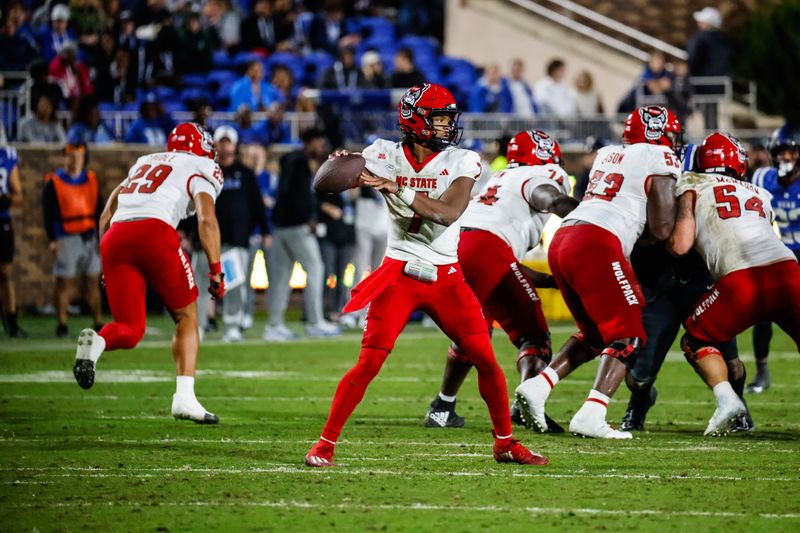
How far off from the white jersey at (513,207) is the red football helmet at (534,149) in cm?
6

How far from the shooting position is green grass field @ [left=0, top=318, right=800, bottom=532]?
5.95 m

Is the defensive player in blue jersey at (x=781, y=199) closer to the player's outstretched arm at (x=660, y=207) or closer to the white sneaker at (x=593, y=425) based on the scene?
the player's outstretched arm at (x=660, y=207)

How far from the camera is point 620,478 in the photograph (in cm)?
686

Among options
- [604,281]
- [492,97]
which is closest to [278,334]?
[492,97]

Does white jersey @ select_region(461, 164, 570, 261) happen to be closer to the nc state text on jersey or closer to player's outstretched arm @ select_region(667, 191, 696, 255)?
player's outstretched arm @ select_region(667, 191, 696, 255)

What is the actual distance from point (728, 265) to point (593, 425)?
4.03 feet

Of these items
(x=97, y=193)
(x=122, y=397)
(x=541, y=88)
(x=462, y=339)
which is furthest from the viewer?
(x=541, y=88)

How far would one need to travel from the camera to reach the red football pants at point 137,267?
341 inches

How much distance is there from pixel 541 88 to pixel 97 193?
6959 millimetres

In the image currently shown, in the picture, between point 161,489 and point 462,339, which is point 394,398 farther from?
point 161,489

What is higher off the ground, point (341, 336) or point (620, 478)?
point (620, 478)

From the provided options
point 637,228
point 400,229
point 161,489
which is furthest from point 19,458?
point 637,228

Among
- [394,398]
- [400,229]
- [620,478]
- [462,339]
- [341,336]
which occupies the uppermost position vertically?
[400,229]

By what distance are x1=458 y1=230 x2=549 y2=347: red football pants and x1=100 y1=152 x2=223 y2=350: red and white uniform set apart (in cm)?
164
